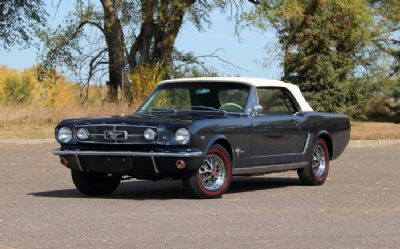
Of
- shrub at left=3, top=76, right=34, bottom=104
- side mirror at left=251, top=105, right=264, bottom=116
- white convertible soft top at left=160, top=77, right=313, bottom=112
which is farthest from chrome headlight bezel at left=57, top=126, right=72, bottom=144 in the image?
shrub at left=3, top=76, right=34, bottom=104

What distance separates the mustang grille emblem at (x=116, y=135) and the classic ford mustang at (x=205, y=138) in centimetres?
1

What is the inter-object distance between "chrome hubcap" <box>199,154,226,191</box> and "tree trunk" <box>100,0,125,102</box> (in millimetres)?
23682

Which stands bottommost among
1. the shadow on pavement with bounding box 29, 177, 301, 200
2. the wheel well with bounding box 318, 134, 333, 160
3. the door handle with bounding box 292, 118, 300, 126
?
the shadow on pavement with bounding box 29, 177, 301, 200

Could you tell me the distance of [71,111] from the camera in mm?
31969

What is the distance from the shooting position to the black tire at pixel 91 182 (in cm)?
1138

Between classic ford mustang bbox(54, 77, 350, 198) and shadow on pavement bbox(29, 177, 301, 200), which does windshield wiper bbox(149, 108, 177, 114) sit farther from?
shadow on pavement bbox(29, 177, 301, 200)

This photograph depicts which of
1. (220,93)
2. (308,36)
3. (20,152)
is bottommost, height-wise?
(20,152)

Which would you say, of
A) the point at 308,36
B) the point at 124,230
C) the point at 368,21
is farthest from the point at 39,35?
the point at 124,230

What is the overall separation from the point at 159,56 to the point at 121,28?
1974 millimetres

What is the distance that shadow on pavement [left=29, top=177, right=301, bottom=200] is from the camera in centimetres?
1148

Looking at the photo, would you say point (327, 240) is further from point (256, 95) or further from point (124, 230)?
point (256, 95)

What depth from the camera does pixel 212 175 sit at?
36.2 ft

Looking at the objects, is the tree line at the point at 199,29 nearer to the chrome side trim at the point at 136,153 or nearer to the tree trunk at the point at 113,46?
the tree trunk at the point at 113,46

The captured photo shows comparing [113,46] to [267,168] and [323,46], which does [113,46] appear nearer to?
[323,46]
